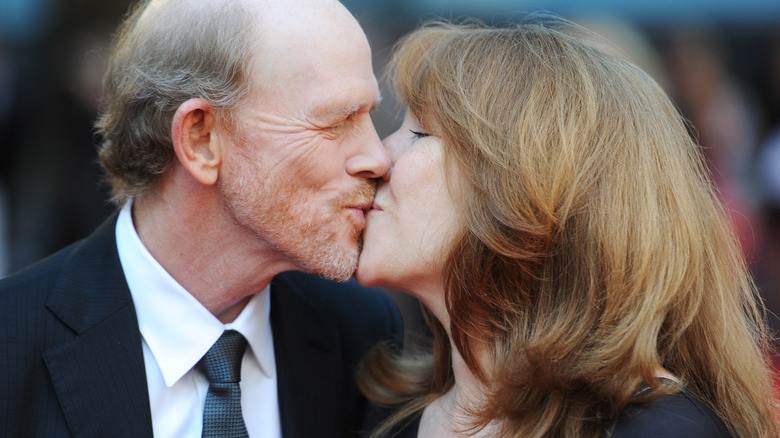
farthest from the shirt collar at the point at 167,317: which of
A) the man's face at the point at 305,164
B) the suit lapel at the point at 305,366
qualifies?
the man's face at the point at 305,164

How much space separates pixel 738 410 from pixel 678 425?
354 mm

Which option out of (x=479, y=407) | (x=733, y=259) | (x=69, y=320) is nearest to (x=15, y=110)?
(x=69, y=320)

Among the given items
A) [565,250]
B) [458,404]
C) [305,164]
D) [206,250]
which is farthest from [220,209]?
[565,250]

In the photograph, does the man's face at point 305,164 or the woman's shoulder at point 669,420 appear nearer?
the woman's shoulder at point 669,420

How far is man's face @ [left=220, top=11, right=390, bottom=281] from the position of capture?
103 inches

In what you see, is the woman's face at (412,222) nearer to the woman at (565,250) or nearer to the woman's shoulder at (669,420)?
the woman at (565,250)

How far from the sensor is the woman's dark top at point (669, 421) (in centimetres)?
212

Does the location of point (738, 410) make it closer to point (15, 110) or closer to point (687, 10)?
point (687, 10)

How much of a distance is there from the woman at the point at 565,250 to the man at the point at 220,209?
0.23 meters

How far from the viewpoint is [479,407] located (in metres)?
2.50

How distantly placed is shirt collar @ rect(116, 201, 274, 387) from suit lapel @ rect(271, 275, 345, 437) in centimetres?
19

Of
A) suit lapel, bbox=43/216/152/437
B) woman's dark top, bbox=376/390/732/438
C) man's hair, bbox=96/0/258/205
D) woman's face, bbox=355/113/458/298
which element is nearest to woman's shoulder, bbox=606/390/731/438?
woman's dark top, bbox=376/390/732/438

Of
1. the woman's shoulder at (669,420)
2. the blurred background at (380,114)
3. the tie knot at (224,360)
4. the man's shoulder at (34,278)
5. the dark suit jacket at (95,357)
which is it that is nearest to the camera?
the woman's shoulder at (669,420)

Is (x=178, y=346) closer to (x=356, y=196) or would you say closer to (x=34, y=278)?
(x=34, y=278)
